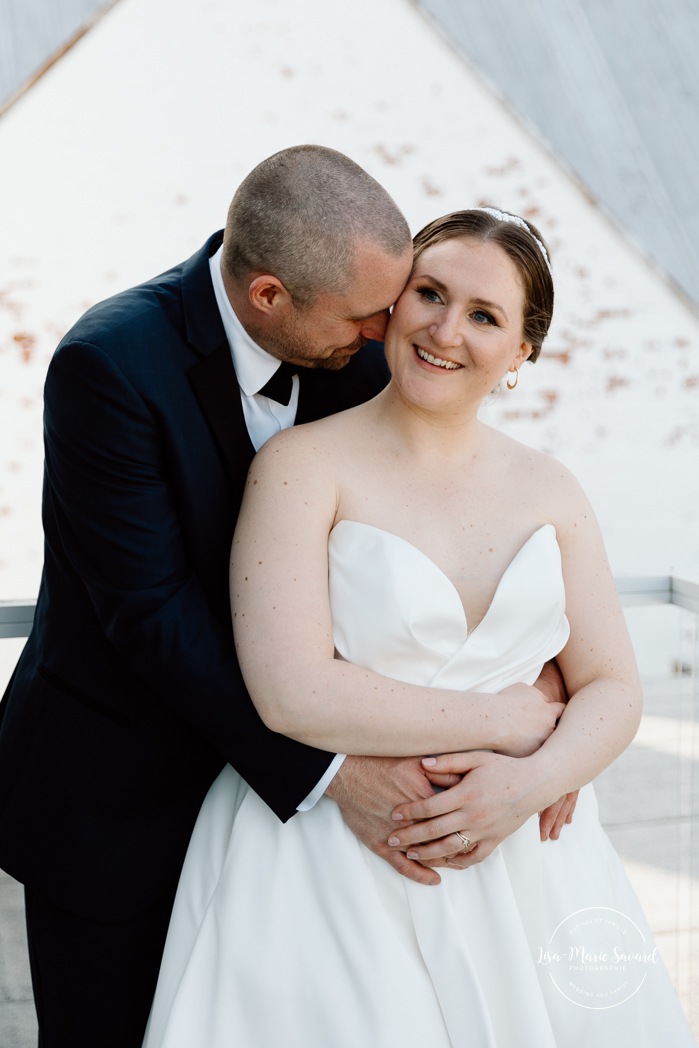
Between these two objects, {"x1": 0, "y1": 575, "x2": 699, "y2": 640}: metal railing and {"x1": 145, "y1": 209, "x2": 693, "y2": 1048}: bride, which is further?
{"x1": 0, "y1": 575, "x2": 699, "y2": 640}: metal railing

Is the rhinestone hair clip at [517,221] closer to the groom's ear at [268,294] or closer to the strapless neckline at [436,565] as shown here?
the groom's ear at [268,294]

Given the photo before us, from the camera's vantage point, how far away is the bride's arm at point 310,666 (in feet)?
4.55

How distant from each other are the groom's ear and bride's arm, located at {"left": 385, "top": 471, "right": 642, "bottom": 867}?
0.53m

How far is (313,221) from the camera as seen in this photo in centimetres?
150

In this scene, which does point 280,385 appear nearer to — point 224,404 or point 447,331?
point 224,404

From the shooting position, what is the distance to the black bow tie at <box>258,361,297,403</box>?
1.59 metres

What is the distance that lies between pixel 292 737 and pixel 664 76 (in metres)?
5.12

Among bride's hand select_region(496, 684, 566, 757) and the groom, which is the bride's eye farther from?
bride's hand select_region(496, 684, 566, 757)

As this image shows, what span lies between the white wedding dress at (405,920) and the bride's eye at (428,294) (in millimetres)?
355

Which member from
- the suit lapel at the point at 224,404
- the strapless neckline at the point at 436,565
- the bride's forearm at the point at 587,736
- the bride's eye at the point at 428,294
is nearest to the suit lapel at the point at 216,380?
the suit lapel at the point at 224,404

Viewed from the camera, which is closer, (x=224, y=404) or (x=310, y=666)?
(x=310, y=666)

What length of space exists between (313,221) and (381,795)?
31.7 inches

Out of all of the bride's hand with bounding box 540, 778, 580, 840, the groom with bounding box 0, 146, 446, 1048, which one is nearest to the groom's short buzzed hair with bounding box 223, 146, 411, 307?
the groom with bounding box 0, 146, 446, 1048

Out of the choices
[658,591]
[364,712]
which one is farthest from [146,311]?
[658,591]
